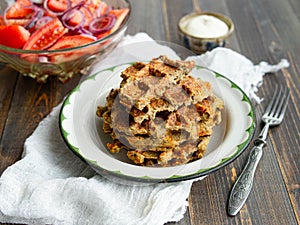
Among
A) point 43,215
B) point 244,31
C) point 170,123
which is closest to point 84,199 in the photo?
point 43,215

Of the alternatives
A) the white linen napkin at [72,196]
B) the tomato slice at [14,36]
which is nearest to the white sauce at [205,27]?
the tomato slice at [14,36]

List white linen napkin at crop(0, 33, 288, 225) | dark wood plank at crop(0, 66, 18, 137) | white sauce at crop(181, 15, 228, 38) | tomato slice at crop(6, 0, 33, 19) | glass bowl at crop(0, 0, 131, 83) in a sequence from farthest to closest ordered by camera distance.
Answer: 1. white sauce at crop(181, 15, 228, 38)
2. tomato slice at crop(6, 0, 33, 19)
3. dark wood plank at crop(0, 66, 18, 137)
4. glass bowl at crop(0, 0, 131, 83)
5. white linen napkin at crop(0, 33, 288, 225)

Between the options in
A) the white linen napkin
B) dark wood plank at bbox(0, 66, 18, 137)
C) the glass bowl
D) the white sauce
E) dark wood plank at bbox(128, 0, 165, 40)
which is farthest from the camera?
dark wood plank at bbox(128, 0, 165, 40)

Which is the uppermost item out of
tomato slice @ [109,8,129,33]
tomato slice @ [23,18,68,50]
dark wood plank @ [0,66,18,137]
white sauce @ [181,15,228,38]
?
tomato slice @ [23,18,68,50]

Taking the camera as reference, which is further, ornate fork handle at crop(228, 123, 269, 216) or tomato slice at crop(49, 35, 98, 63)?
tomato slice at crop(49, 35, 98, 63)

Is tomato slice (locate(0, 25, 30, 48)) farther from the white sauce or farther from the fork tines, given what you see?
the fork tines

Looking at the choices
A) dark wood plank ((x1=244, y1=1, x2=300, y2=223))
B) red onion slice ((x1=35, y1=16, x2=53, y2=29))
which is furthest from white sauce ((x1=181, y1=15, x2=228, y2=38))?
red onion slice ((x1=35, y1=16, x2=53, y2=29))

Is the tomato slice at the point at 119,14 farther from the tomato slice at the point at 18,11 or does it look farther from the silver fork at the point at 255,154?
the silver fork at the point at 255,154

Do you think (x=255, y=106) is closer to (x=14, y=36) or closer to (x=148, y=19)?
(x=148, y=19)
